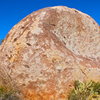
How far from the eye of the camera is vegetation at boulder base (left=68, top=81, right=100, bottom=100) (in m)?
15.1

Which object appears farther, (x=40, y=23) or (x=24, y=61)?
(x=40, y=23)

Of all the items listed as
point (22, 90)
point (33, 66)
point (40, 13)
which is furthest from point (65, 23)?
point (22, 90)

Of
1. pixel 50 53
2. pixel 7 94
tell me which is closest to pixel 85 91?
pixel 50 53

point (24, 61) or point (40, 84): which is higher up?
point (24, 61)

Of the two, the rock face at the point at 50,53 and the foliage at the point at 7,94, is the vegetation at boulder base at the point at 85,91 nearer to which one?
the rock face at the point at 50,53

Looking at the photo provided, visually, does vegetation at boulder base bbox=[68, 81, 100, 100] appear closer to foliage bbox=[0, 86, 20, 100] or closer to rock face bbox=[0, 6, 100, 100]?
rock face bbox=[0, 6, 100, 100]

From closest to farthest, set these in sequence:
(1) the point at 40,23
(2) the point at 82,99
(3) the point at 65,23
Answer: (2) the point at 82,99
(1) the point at 40,23
(3) the point at 65,23

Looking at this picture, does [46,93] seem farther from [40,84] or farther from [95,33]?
[95,33]

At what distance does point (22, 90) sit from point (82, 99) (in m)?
3.34

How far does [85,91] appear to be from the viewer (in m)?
15.4

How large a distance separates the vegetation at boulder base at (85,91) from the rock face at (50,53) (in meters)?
0.51

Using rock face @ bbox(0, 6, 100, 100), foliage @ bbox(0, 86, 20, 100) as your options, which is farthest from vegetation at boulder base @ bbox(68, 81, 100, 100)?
foliage @ bbox(0, 86, 20, 100)

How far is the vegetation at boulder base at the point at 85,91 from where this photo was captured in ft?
49.5

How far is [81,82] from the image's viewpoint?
52.9 ft
